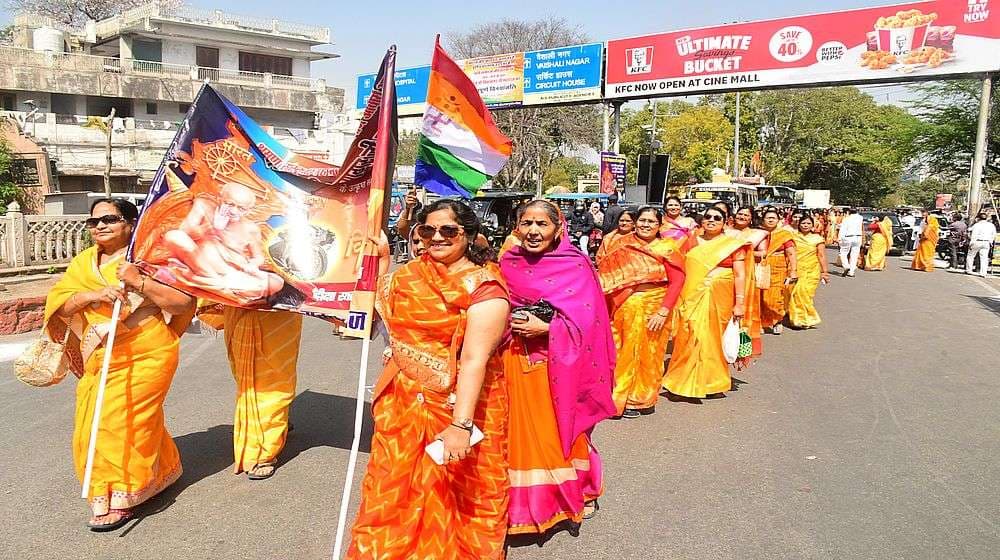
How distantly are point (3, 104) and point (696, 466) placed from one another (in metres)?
37.2

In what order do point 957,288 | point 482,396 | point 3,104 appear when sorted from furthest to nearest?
point 3,104 < point 957,288 < point 482,396

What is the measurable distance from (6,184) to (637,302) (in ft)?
48.2

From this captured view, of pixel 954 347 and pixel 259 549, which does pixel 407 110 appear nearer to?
pixel 954 347

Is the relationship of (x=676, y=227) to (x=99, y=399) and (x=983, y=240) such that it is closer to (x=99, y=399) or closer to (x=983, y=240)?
(x=99, y=399)

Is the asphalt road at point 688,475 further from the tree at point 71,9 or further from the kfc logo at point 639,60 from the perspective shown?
the tree at point 71,9

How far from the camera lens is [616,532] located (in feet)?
12.5

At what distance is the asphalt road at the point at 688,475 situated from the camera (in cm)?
363

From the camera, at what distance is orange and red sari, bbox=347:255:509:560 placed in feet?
9.87

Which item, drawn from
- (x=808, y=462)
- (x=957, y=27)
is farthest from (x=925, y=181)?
(x=808, y=462)

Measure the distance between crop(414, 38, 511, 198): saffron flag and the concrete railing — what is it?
8.34 metres

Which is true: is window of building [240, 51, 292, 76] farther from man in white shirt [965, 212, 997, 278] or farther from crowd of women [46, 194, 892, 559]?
crowd of women [46, 194, 892, 559]

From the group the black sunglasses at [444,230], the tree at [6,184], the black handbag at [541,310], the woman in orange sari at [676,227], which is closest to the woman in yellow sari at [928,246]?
the woman in orange sari at [676,227]

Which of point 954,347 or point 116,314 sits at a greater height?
point 116,314

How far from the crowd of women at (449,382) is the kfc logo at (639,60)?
17.7 metres
